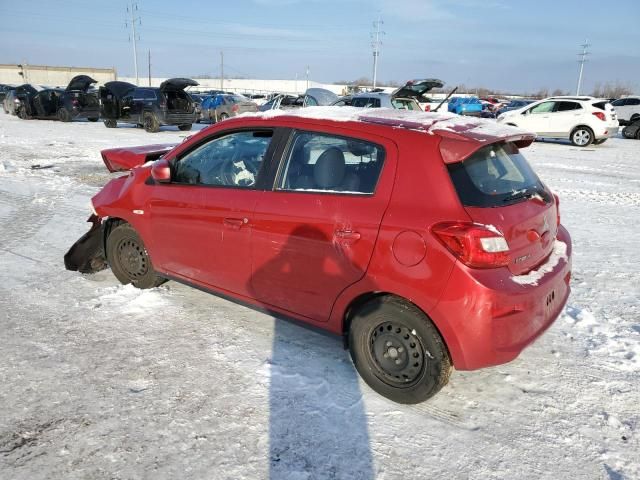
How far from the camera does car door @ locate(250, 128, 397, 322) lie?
2.86 meters

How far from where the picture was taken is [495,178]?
114 inches

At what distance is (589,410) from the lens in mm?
2916

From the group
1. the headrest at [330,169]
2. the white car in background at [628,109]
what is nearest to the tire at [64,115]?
the headrest at [330,169]

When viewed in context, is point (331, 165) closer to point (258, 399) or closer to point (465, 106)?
point (258, 399)

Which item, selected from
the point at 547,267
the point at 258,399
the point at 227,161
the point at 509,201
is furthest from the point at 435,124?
the point at 258,399

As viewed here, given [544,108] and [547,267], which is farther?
[544,108]

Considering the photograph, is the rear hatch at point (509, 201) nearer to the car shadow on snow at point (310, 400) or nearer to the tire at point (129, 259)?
the car shadow on snow at point (310, 400)

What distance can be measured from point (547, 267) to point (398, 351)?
42.7 inches

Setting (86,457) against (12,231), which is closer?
(86,457)

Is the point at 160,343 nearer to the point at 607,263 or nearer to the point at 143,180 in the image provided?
the point at 143,180

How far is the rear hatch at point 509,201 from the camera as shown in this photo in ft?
8.73

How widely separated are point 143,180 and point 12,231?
322 centimetres

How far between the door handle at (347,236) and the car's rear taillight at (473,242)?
49 centimetres

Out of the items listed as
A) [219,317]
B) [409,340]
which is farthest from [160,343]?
[409,340]
